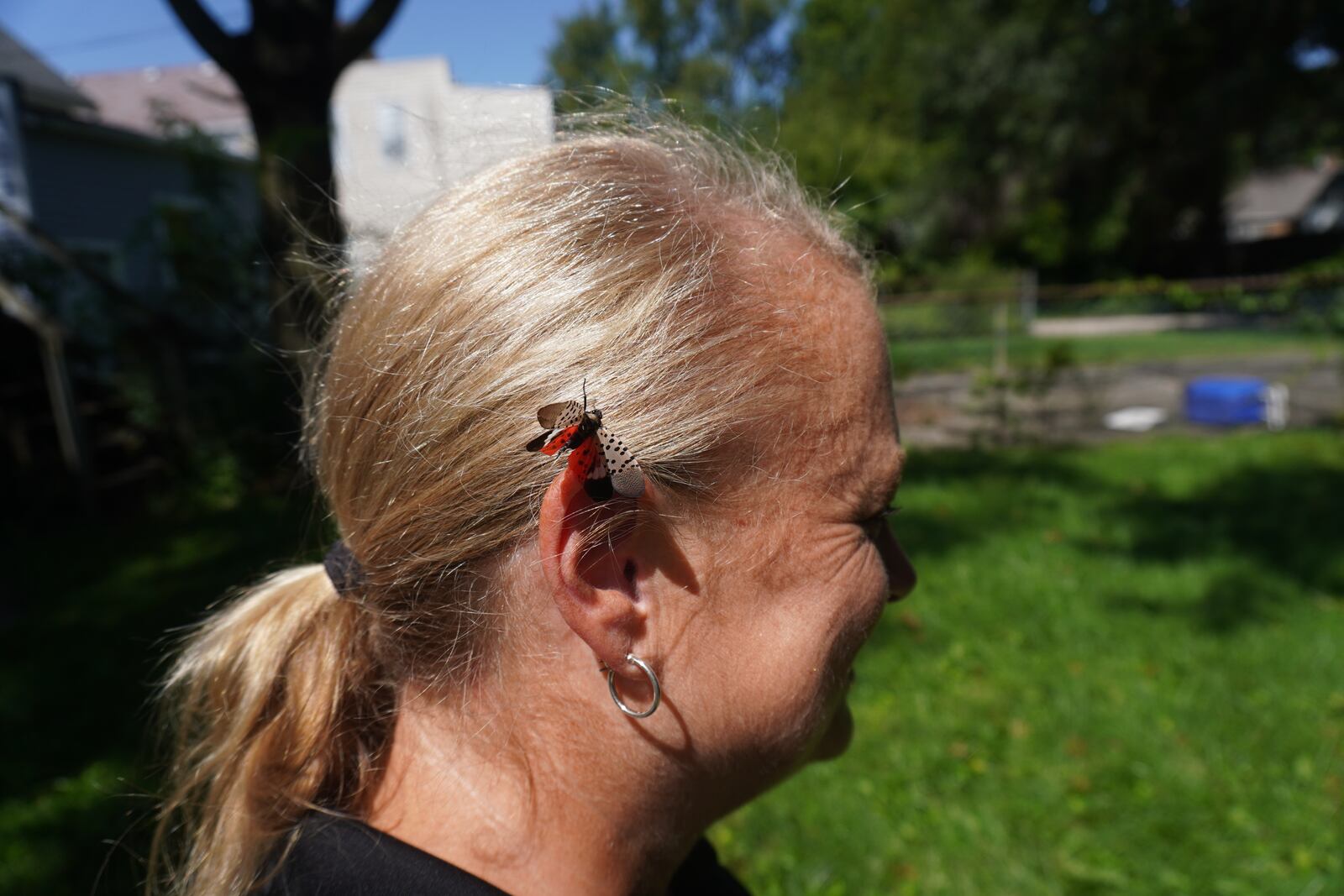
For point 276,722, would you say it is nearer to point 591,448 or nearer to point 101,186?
point 591,448

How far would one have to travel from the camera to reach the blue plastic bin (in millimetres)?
8797

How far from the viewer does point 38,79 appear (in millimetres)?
14156

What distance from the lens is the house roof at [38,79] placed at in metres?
13.6

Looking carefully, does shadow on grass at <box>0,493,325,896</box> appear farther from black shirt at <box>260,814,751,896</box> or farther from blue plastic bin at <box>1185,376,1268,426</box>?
blue plastic bin at <box>1185,376,1268,426</box>

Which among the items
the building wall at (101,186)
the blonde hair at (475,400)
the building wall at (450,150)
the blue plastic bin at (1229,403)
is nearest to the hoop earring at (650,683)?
the blonde hair at (475,400)

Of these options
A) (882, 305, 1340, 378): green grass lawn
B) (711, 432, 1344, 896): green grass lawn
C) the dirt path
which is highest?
(882, 305, 1340, 378): green grass lawn

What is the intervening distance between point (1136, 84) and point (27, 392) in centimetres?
2723

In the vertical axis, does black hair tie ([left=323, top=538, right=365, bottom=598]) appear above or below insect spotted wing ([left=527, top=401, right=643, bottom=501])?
below

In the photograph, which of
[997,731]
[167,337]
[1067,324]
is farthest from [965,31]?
[997,731]

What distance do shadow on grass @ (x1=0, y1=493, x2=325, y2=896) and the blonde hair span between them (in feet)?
1.18

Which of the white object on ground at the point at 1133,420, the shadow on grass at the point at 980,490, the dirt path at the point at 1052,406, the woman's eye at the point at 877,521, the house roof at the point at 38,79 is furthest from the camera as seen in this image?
the house roof at the point at 38,79

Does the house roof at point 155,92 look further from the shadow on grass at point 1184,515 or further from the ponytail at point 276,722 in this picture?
the ponytail at point 276,722

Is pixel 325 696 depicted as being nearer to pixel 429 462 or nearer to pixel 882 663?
pixel 429 462

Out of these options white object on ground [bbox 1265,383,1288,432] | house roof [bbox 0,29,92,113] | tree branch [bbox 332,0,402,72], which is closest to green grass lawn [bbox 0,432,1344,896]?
white object on ground [bbox 1265,383,1288,432]
